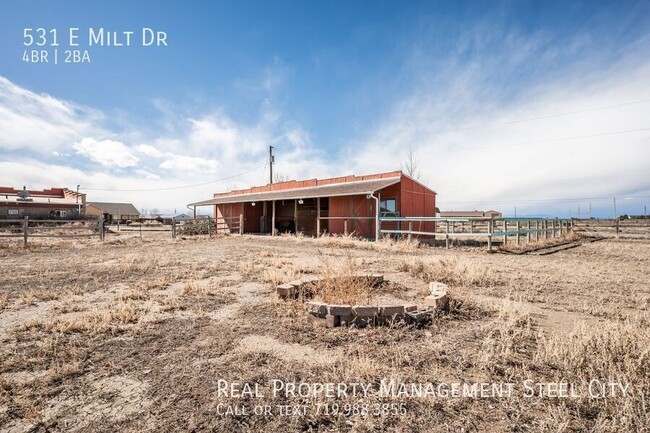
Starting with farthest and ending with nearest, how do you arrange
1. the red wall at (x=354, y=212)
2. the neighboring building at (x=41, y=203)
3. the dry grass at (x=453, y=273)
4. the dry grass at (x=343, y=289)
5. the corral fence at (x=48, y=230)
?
the neighboring building at (x=41, y=203)
the red wall at (x=354, y=212)
the corral fence at (x=48, y=230)
the dry grass at (x=453, y=273)
the dry grass at (x=343, y=289)

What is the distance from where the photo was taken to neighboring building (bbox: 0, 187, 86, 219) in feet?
143

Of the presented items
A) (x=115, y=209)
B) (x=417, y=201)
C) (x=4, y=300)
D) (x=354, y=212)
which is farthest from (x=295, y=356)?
(x=115, y=209)

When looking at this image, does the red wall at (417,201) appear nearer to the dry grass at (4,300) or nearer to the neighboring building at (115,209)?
the dry grass at (4,300)

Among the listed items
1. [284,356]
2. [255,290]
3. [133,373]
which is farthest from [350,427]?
[255,290]

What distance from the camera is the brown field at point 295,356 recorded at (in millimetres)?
2373

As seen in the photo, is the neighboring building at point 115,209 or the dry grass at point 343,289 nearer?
the dry grass at point 343,289

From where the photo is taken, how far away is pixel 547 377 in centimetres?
291

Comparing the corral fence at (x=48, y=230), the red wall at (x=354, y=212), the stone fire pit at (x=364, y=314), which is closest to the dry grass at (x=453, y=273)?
the stone fire pit at (x=364, y=314)

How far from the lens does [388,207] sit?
19.0 metres

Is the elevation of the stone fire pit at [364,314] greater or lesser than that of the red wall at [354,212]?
lesser

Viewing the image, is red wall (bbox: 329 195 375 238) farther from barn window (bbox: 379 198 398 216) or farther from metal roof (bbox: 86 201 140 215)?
metal roof (bbox: 86 201 140 215)

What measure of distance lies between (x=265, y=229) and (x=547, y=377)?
2524 centimetres

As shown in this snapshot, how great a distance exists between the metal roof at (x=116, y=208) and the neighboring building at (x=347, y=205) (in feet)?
182

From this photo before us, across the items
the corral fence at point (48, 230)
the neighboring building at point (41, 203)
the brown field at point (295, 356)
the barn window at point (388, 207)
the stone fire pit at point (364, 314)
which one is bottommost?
the brown field at point (295, 356)
